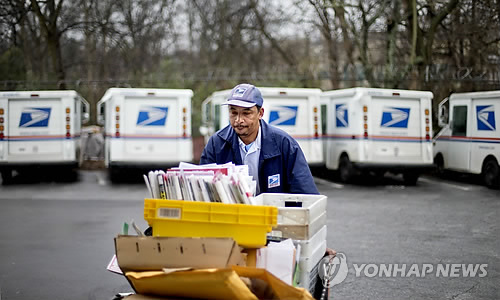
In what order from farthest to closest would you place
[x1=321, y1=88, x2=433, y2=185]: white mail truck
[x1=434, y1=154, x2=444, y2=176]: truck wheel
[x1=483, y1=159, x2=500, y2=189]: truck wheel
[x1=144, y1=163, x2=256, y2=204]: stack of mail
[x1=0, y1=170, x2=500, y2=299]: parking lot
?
[x1=434, y1=154, x2=444, y2=176]: truck wheel
[x1=321, y1=88, x2=433, y2=185]: white mail truck
[x1=483, y1=159, x2=500, y2=189]: truck wheel
[x1=0, y1=170, x2=500, y2=299]: parking lot
[x1=144, y1=163, x2=256, y2=204]: stack of mail

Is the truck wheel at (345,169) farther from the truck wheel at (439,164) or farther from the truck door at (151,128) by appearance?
the truck door at (151,128)

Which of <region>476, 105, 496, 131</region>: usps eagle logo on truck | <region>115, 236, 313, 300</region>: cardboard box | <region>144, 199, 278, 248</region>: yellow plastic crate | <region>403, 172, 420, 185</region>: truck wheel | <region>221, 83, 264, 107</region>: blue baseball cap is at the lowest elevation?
<region>403, 172, 420, 185</region>: truck wheel

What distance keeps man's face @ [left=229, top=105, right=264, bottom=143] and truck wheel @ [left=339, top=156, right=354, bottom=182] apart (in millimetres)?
13928

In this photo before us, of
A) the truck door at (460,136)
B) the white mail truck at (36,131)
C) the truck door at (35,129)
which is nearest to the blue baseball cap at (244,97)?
the truck door at (460,136)

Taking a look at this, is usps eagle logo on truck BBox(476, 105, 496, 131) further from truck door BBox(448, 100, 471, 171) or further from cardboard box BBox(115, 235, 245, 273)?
cardboard box BBox(115, 235, 245, 273)

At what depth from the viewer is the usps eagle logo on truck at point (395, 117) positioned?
18.6m

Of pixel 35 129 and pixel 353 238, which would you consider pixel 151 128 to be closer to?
pixel 35 129

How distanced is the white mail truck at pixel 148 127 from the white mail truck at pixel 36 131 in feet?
4.33

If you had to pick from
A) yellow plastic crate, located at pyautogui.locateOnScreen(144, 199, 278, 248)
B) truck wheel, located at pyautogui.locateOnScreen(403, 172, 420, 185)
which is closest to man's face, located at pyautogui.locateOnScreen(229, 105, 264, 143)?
yellow plastic crate, located at pyautogui.locateOnScreen(144, 199, 278, 248)

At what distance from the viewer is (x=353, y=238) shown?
10.5 m

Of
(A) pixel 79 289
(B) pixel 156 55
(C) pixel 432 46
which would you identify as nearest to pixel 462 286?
(A) pixel 79 289

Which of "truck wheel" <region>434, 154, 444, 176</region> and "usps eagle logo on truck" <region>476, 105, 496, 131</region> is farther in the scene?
"truck wheel" <region>434, 154, 444, 176</region>


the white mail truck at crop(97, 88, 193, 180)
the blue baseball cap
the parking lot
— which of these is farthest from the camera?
the white mail truck at crop(97, 88, 193, 180)

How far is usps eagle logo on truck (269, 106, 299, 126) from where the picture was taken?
1905cm
